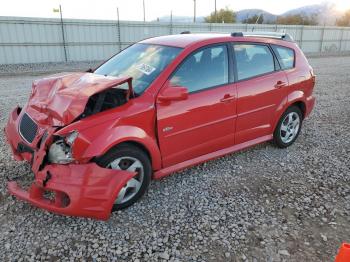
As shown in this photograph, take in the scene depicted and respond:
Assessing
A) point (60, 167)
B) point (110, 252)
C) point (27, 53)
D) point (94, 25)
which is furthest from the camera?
point (94, 25)

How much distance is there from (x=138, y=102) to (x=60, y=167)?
1.00 metres

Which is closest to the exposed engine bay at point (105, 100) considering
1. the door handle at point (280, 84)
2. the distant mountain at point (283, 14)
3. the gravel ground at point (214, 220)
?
the gravel ground at point (214, 220)

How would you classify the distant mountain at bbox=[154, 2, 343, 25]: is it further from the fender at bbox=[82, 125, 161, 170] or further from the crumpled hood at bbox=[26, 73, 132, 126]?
the fender at bbox=[82, 125, 161, 170]

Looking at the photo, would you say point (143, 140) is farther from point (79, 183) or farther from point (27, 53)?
point (27, 53)

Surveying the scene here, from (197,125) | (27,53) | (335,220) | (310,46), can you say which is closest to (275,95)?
(197,125)

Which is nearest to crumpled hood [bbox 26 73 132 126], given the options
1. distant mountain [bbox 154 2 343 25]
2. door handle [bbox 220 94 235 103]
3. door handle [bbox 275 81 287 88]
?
door handle [bbox 220 94 235 103]

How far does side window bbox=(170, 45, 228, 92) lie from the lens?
A: 3.67 m

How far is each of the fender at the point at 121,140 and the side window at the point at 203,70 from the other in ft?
2.30

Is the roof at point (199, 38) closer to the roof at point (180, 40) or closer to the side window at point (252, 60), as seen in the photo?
the roof at point (180, 40)

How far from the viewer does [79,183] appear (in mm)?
2889

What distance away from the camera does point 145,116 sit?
3.34 metres

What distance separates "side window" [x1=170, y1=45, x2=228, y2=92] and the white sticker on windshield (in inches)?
11.4

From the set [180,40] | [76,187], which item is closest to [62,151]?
[76,187]

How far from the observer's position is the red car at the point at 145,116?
2982 millimetres
